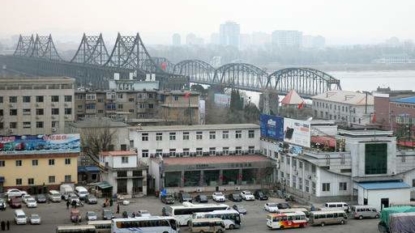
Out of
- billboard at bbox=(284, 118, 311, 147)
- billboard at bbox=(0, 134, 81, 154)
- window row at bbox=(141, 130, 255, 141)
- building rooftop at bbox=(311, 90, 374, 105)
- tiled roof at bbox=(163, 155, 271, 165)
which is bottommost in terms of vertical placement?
tiled roof at bbox=(163, 155, 271, 165)

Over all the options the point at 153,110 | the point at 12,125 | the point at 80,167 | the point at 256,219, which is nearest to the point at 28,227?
the point at 256,219

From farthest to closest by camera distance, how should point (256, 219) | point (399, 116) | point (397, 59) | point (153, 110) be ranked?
point (397, 59) < point (153, 110) < point (399, 116) < point (256, 219)

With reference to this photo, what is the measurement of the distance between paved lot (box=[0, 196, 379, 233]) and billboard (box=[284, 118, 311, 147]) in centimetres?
77

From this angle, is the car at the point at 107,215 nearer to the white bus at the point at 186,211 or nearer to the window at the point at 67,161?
the white bus at the point at 186,211

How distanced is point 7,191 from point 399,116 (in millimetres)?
7846

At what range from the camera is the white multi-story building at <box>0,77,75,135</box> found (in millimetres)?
13109

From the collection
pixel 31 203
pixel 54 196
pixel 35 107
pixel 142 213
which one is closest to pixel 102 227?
Answer: pixel 142 213

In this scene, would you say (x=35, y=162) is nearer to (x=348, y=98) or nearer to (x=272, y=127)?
(x=272, y=127)

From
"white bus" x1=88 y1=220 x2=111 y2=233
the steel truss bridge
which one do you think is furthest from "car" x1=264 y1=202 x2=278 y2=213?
the steel truss bridge

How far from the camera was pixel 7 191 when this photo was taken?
9.48 meters

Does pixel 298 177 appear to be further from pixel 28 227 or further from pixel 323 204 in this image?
pixel 28 227

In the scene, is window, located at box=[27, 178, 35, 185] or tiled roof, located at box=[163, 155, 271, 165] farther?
tiled roof, located at box=[163, 155, 271, 165]

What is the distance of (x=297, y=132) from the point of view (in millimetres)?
9641

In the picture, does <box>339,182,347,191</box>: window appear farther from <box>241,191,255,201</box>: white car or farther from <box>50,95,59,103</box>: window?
<box>50,95,59,103</box>: window
